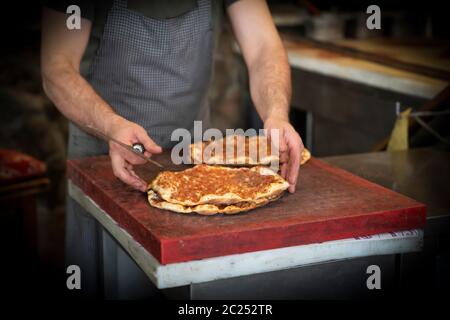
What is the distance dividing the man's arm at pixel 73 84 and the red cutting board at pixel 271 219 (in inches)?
6.4

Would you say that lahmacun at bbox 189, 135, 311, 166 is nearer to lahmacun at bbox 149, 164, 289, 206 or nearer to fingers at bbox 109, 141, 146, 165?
lahmacun at bbox 149, 164, 289, 206

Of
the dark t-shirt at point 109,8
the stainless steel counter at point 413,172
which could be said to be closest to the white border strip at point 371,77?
the stainless steel counter at point 413,172

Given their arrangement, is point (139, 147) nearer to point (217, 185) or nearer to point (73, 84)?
point (217, 185)

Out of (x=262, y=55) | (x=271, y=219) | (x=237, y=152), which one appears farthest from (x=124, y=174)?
(x=262, y=55)

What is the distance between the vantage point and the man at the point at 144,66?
7.93 feet

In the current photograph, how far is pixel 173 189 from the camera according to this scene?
199 cm

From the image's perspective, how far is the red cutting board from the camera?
1.71m

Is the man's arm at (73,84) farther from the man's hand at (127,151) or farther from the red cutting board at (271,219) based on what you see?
the red cutting board at (271,219)

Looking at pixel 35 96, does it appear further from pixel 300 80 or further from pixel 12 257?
pixel 300 80

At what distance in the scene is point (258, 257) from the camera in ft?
5.80
